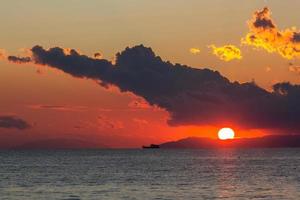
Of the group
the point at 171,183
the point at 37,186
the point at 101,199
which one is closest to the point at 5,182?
the point at 37,186

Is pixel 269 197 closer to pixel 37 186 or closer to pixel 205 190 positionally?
pixel 205 190

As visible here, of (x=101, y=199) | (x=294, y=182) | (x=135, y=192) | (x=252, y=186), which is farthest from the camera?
(x=294, y=182)

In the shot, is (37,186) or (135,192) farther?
(37,186)

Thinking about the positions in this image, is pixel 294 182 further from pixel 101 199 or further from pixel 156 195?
pixel 101 199

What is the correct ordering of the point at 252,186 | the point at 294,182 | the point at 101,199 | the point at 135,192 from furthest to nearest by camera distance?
the point at 294,182
the point at 252,186
the point at 135,192
the point at 101,199

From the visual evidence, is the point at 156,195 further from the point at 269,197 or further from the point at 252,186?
the point at 252,186

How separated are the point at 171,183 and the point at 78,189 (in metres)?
19.7

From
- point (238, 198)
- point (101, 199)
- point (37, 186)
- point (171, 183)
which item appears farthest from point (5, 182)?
point (238, 198)

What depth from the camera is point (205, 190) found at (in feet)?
328

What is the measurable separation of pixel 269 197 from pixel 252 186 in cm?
1955

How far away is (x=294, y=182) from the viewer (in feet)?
377

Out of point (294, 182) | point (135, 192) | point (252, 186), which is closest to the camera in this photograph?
point (135, 192)

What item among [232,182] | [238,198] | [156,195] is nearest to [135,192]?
[156,195]

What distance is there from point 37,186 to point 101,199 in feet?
82.4
